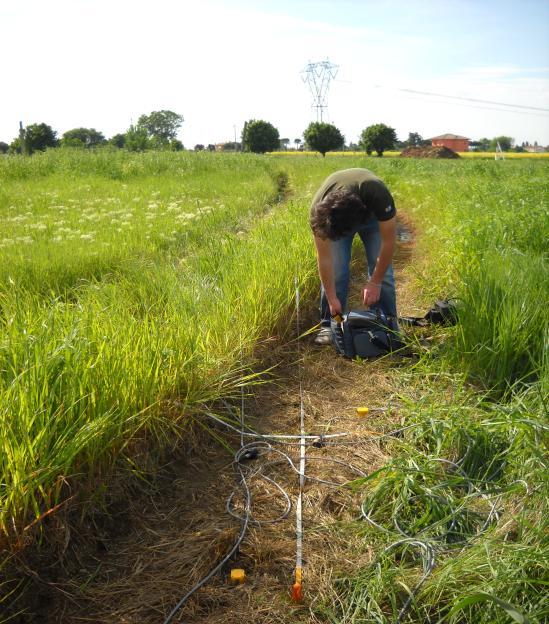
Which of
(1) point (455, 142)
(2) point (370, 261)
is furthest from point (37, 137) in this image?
(1) point (455, 142)

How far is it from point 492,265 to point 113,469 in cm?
257

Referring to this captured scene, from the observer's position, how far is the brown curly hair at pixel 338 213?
130 inches

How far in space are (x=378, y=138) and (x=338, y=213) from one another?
68.6 meters

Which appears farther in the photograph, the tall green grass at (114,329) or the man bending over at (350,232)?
the man bending over at (350,232)

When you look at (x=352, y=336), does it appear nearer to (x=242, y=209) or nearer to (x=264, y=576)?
(x=264, y=576)

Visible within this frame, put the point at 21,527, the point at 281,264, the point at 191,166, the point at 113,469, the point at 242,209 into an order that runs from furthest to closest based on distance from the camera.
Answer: the point at 191,166 → the point at 242,209 → the point at 281,264 → the point at 113,469 → the point at 21,527

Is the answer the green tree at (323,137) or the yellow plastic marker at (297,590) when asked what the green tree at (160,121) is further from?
the yellow plastic marker at (297,590)

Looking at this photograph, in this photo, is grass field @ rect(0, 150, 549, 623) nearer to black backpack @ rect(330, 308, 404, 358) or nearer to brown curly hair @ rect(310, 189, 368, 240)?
black backpack @ rect(330, 308, 404, 358)

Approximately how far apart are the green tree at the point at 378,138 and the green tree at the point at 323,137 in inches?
115

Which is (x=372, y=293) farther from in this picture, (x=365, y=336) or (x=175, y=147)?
(x=175, y=147)

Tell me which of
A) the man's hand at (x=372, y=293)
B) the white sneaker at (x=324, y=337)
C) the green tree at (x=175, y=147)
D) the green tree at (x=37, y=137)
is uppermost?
the green tree at (x=37, y=137)

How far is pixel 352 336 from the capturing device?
3.70 m

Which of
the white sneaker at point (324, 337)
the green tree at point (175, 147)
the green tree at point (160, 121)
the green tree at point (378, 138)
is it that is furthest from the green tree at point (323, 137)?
the white sneaker at point (324, 337)

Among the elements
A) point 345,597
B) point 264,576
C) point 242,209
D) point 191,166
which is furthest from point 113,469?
point 191,166
